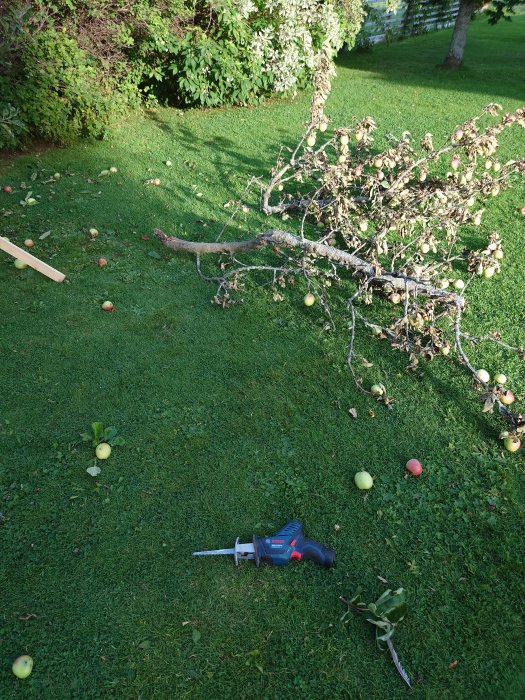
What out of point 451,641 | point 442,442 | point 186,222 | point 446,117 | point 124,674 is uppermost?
point 446,117

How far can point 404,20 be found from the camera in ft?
53.8

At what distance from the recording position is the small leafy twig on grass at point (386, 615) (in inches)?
90.3

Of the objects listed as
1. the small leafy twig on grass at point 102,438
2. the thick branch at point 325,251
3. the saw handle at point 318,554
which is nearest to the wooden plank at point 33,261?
the thick branch at point 325,251

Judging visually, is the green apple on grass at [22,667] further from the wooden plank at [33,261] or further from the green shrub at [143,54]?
the green shrub at [143,54]

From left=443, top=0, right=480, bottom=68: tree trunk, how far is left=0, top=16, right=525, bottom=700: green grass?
28.2 ft

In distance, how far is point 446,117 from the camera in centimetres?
879

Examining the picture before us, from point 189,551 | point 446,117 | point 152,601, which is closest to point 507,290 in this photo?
point 189,551

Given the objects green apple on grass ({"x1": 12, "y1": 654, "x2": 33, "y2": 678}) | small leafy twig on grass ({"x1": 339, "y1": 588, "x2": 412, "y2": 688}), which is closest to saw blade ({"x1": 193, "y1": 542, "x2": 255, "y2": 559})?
small leafy twig on grass ({"x1": 339, "y1": 588, "x2": 412, "y2": 688})

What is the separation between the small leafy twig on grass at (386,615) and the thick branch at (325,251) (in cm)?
229

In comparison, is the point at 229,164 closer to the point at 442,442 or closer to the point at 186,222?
the point at 186,222

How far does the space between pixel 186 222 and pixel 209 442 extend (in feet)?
10.5

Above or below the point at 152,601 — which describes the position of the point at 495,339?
above

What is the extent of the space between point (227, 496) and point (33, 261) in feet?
9.69

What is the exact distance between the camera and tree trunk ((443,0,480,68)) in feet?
34.9
